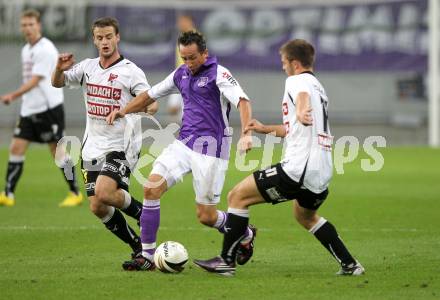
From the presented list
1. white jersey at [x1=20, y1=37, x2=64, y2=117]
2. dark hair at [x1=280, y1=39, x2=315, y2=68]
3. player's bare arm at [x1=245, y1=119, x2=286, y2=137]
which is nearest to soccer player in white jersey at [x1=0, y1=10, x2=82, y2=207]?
white jersey at [x1=20, y1=37, x2=64, y2=117]

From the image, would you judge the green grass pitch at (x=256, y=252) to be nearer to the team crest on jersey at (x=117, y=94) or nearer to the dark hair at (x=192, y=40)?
the team crest on jersey at (x=117, y=94)

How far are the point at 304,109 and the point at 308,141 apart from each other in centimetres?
48

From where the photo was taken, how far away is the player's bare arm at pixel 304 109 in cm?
868

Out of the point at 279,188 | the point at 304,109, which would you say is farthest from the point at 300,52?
the point at 279,188

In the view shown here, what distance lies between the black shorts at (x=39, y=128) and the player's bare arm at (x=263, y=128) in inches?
281

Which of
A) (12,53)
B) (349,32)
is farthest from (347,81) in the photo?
(12,53)

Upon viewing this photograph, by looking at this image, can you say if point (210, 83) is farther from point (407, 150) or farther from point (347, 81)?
point (347, 81)

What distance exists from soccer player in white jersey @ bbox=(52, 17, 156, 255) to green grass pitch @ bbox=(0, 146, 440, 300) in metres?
0.52

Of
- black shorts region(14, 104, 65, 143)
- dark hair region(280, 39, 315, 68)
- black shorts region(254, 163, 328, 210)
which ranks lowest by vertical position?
black shorts region(14, 104, 65, 143)

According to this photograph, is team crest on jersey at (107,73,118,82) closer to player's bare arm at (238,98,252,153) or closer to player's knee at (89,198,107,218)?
player's knee at (89,198,107,218)

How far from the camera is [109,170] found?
10250mm

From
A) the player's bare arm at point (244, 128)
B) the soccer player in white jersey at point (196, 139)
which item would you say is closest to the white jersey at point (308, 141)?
the player's bare arm at point (244, 128)

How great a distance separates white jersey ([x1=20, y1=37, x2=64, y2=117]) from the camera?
15664 millimetres

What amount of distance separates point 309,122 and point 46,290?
263cm
